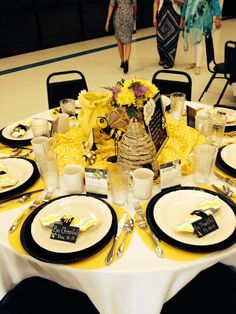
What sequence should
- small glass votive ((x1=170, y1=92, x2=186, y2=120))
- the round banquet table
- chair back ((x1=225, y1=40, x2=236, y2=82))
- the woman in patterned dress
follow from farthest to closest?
the woman in patterned dress → chair back ((x1=225, y1=40, x2=236, y2=82)) → small glass votive ((x1=170, y1=92, x2=186, y2=120)) → the round banquet table

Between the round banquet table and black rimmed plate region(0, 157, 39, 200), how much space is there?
0.58 ft

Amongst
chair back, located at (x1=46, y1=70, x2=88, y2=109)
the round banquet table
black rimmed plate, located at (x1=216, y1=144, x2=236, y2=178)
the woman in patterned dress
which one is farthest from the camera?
the woman in patterned dress

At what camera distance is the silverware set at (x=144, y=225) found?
3.38ft

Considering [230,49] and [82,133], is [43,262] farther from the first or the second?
[230,49]

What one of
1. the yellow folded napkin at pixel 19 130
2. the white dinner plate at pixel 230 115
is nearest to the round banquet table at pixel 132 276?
the yellow folded napkin at pixel 19 130

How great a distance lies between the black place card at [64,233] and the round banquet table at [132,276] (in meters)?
0.09

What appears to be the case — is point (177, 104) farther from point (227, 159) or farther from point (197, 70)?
point (197, 70)

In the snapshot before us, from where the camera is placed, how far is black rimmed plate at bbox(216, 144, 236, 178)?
1.40m

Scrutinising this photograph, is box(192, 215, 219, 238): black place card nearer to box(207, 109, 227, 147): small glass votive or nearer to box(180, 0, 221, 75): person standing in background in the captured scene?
box(207, 109, 227, 147): small glass votive

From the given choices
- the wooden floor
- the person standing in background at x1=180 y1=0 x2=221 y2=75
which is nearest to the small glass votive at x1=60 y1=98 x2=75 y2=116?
the wooden floor

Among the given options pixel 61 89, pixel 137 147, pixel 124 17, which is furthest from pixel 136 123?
pixel 124 17

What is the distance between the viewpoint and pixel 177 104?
1900 mm

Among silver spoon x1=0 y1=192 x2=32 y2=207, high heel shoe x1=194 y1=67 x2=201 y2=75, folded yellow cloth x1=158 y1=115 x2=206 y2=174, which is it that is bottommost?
high heel shoe x1=194 y1=67 x2=201 y2=75

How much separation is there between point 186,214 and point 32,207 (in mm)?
618
